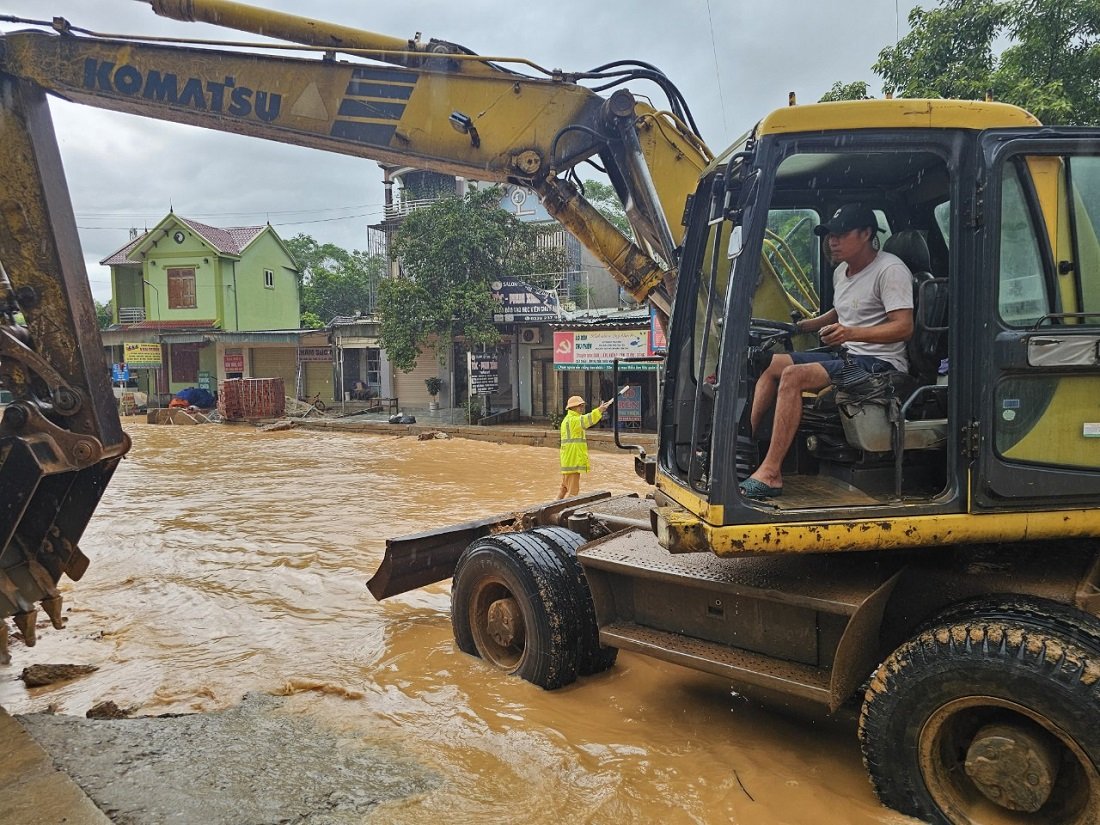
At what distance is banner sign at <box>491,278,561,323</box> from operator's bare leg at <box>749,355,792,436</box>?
18.8 meters

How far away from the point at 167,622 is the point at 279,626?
3.37ft

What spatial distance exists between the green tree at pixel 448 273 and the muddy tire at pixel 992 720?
1895 centimetres

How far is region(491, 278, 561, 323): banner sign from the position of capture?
22000 mm

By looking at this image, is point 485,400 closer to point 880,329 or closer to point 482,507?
point 482,507

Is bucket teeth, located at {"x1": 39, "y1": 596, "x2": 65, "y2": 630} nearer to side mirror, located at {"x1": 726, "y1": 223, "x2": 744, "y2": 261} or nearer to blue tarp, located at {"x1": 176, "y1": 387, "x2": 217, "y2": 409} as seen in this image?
side mirror, located at {"x1": 726, "y1": 223, "x2": 744, "y2": 261}

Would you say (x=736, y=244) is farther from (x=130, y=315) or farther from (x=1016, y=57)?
(x=130, y=315)

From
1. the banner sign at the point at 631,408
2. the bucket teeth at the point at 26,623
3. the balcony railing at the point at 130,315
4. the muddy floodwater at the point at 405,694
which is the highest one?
the balcony railing at the point at 130,315

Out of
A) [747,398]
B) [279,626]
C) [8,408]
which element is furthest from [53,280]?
[747,398]

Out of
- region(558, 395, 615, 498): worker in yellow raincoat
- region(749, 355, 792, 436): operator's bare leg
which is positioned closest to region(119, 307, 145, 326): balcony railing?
region(558, 395, 615, 498): worker in yellow raincoat

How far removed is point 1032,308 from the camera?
8.96 ft

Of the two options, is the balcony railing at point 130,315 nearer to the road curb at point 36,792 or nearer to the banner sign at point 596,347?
the banner sign at point 596,347

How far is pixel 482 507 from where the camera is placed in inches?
436

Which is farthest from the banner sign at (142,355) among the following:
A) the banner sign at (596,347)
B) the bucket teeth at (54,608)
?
the bucket teeth at (54,608)

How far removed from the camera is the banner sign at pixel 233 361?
32.2 meters
